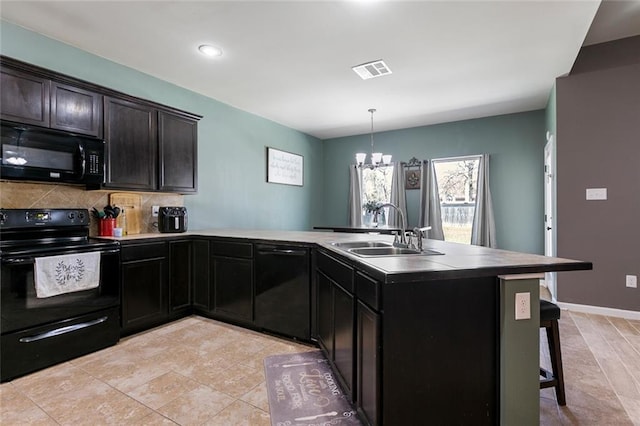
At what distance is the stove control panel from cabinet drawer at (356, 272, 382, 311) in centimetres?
254

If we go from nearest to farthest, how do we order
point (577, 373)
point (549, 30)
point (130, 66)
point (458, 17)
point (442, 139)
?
point (577, 373), point (458, 17), point (549, 30), point (130, 66), point (442, 139)

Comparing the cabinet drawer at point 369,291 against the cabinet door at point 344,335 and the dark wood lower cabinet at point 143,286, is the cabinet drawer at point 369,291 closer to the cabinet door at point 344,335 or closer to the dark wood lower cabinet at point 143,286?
the cabinet door at point 344,335

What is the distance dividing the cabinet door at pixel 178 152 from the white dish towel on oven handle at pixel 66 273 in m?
1.09

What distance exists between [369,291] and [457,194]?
4.54m

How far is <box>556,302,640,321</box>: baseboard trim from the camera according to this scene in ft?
10.9

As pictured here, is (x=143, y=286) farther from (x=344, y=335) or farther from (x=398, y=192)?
(x=398, y=192)

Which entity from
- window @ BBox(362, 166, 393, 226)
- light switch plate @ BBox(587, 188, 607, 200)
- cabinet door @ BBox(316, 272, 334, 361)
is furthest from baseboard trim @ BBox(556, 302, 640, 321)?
window @ BBox(362, 166, 393, 226)

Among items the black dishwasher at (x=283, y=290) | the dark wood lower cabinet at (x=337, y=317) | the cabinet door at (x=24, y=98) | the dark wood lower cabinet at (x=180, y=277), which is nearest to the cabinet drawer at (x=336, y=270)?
the dark wood lower cabinet at (x=337, y=317)

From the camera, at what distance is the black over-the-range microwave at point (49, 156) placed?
229cm

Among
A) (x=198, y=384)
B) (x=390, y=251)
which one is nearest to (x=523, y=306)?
(x=390, y=251)

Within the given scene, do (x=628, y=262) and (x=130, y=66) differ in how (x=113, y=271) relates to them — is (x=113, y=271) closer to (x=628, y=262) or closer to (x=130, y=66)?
(x=130, y=66)

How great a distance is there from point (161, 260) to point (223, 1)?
2.28 metres

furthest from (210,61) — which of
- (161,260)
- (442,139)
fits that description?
(442,139)

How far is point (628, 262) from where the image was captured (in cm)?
334
